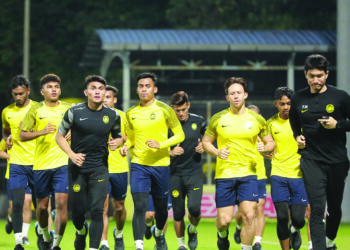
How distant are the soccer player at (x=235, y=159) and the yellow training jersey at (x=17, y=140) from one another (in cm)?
360

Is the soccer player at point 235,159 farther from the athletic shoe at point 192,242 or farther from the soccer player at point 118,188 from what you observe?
the soccer player at point 118,188

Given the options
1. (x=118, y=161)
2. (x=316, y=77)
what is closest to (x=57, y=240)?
(x=118, y=161)

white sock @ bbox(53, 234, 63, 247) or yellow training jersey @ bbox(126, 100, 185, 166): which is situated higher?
yellow training jersey @ bbox(126, 100, 185, 166)

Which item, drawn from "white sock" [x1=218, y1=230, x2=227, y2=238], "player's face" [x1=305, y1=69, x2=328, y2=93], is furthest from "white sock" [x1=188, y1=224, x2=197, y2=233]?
"player's face" [x1=305, y1=69, x2=328, y2=93]

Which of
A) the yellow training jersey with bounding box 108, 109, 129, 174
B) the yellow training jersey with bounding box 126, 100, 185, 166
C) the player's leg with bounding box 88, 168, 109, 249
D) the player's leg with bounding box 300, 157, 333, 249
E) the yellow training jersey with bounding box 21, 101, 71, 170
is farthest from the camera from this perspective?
the yellow training jersey with bounding box 108, 109, 129, 174

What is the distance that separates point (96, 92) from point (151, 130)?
1437mm

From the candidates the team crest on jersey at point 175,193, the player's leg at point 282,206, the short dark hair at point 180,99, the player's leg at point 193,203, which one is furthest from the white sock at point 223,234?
the short dark hair at point 180,99

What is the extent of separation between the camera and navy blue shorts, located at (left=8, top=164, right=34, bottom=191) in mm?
15023

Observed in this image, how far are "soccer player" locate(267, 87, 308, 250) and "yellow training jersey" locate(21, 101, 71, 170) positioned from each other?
10.3ft

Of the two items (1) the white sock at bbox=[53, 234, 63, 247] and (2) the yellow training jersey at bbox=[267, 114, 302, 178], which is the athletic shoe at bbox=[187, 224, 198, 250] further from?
(1) the white sock at bbox=[53, 234, 63, 247]

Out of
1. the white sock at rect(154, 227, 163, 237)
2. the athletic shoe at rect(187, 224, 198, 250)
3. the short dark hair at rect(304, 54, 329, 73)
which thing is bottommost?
the athletic shoe at rect(187, 224, 198, 250)

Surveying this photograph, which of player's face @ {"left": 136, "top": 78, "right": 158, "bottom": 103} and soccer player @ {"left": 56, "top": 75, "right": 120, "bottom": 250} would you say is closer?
soccer player @ {"left": 56, "top": 75, "right": 120, "bottom": 250}

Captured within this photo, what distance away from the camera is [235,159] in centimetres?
1263

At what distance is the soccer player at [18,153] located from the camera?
14891mm
